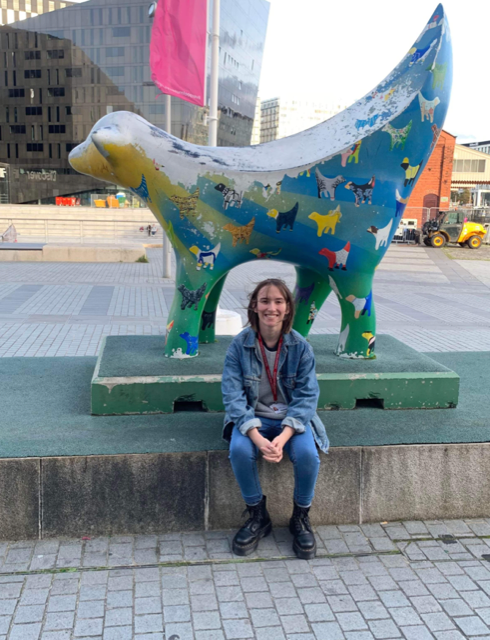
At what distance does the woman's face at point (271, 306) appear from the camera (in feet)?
10.1

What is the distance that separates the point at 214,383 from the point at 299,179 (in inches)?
58.9

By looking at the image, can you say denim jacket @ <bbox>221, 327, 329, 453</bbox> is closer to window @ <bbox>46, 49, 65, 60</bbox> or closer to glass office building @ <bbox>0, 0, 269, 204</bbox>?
glass office building @ <bbox>0, 0, 269, 204</bbox>

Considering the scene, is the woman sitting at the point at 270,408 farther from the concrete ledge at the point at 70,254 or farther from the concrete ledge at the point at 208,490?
the concrete ledge at the point at 70,254

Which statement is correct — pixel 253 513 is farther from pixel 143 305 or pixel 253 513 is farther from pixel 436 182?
pixel 436 182

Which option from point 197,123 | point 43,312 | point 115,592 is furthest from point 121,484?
point 197,123

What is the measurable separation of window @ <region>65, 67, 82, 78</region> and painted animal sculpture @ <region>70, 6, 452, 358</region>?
4763cm

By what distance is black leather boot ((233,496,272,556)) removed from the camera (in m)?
3.00

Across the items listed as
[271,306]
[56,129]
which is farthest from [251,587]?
[56,129]

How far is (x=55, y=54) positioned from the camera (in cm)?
4616

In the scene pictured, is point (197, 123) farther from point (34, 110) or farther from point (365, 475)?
point (365, 475)

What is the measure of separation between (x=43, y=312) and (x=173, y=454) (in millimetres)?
6361

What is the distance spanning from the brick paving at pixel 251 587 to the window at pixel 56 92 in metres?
50.5

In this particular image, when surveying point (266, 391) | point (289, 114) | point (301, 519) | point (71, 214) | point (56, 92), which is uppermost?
point (289, 114)

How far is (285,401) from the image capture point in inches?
126
